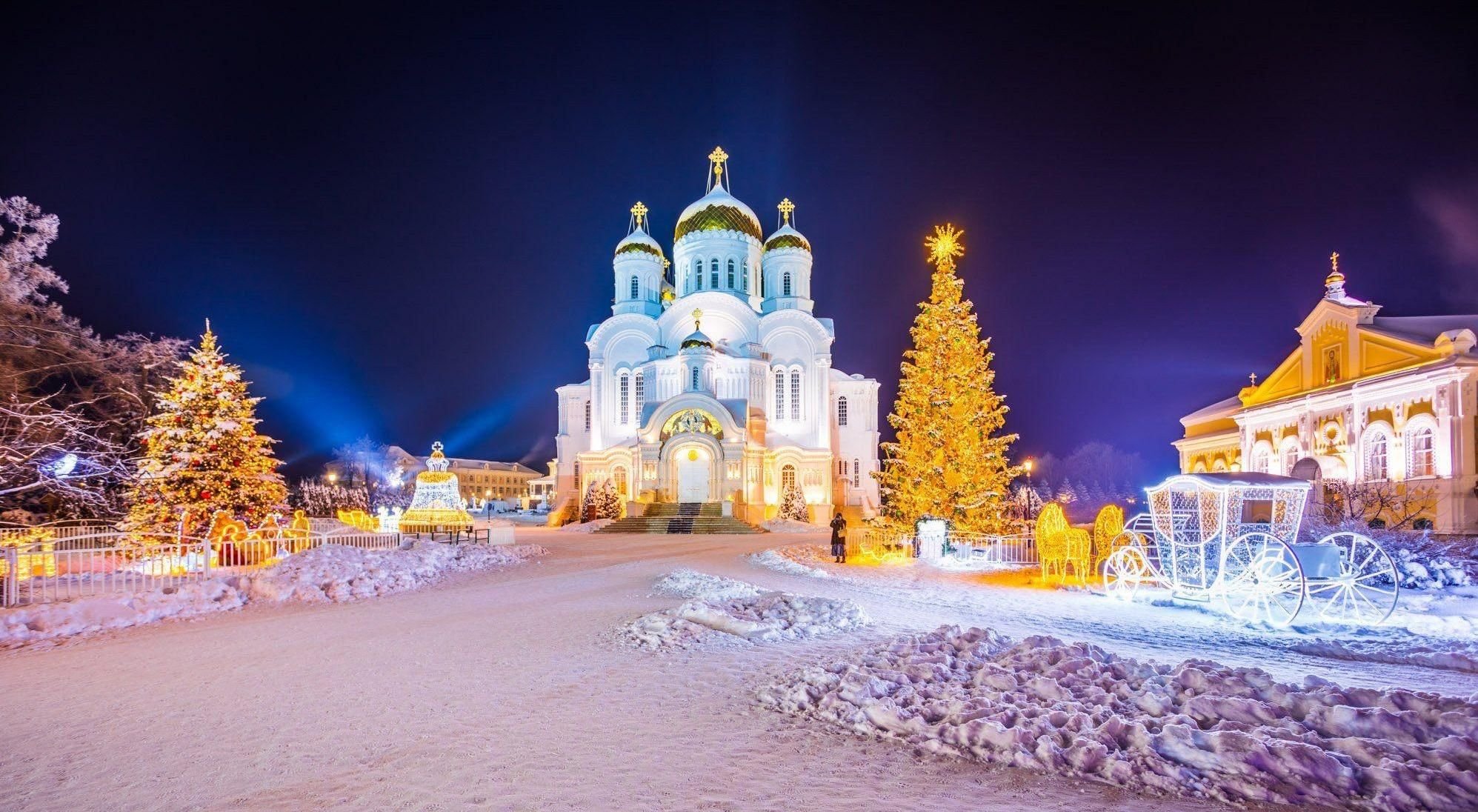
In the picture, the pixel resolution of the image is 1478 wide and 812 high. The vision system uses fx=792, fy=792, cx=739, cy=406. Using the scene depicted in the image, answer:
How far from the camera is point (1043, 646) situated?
692 centimetres

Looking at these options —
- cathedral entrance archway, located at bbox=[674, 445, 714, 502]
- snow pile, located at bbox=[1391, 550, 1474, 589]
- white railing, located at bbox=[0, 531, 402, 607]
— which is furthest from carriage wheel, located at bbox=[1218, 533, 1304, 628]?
cathedral entrance archway, located at bbox=[674, 445, 714, 502]

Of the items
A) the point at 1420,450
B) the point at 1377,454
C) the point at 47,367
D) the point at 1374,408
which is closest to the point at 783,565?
the point at 47,367

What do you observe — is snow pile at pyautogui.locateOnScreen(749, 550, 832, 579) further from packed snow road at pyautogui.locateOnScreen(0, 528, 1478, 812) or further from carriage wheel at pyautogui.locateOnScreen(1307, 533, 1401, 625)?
carriage wheel at pyautogui.locateOnScreen(1307, 533, 1401, 625)

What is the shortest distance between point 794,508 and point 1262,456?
60.3 feet

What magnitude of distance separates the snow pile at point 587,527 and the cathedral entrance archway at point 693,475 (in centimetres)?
390

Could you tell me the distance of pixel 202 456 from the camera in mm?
17703

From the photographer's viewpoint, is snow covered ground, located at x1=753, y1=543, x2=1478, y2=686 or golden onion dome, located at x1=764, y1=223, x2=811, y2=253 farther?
golden onion dome, located at x1=764, y1=223, x2=811, y2=253

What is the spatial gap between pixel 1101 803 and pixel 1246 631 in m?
6.67

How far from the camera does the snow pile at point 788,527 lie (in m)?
33.2

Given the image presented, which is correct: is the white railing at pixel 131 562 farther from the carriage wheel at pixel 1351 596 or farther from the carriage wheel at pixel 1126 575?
the carriage wheel at pixel 1351 596

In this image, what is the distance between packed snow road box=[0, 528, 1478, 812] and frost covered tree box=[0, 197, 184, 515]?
371 centimetres

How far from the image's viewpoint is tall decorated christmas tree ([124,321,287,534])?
1733 centimetres

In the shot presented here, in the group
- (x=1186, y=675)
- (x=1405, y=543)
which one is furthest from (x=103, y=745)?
(x=1405, y=543)

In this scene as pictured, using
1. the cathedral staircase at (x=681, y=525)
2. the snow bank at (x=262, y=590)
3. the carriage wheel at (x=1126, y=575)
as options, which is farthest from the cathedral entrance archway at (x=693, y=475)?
the carriage wheel at (x=1126, y=575)
